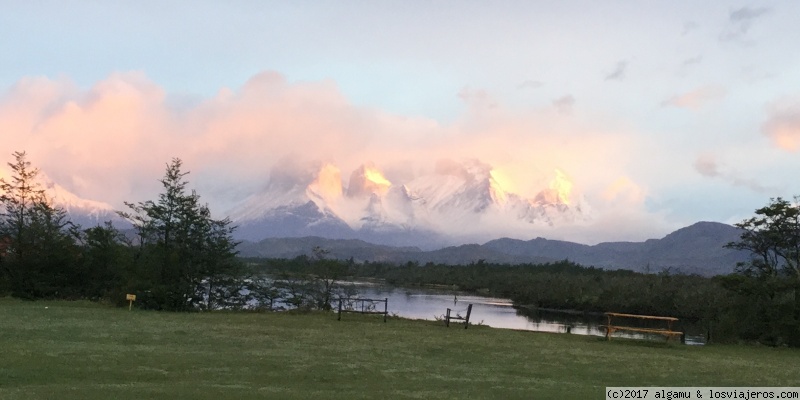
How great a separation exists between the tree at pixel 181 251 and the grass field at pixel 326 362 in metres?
8.55

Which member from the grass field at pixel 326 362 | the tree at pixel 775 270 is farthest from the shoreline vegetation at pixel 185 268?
the grass field at pixel 326 362

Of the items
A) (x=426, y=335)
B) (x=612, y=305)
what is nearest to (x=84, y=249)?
(x=426, y=335)

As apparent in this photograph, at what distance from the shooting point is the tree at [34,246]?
38.2m

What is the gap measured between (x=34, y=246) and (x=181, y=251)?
9131 mm

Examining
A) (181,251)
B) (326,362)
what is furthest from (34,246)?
(326,362)

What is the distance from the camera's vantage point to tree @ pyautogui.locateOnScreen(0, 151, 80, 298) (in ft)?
125

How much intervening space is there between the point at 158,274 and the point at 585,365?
2568 cm

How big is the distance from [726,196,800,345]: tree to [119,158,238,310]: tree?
28.5 m

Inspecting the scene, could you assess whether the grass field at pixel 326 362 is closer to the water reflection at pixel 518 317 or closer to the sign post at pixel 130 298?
the sign post at pixel 130 298

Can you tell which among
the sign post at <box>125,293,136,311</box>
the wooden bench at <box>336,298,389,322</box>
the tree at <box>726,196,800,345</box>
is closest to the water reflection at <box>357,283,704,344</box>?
the wooden bench at <box>336,298,389,322</box>

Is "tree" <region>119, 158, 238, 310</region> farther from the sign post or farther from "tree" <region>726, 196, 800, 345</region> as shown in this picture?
"tree" <region>726, 196, 800, 345</region>

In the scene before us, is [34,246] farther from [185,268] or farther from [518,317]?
[518,317]

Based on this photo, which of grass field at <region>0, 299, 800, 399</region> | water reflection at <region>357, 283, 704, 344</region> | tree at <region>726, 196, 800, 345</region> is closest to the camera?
grass field at <region>0, 299, 800, 399</region>

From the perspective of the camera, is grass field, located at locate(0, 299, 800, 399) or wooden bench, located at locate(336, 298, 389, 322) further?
wooden bench, located at locate(336, 298, 389, 322)
